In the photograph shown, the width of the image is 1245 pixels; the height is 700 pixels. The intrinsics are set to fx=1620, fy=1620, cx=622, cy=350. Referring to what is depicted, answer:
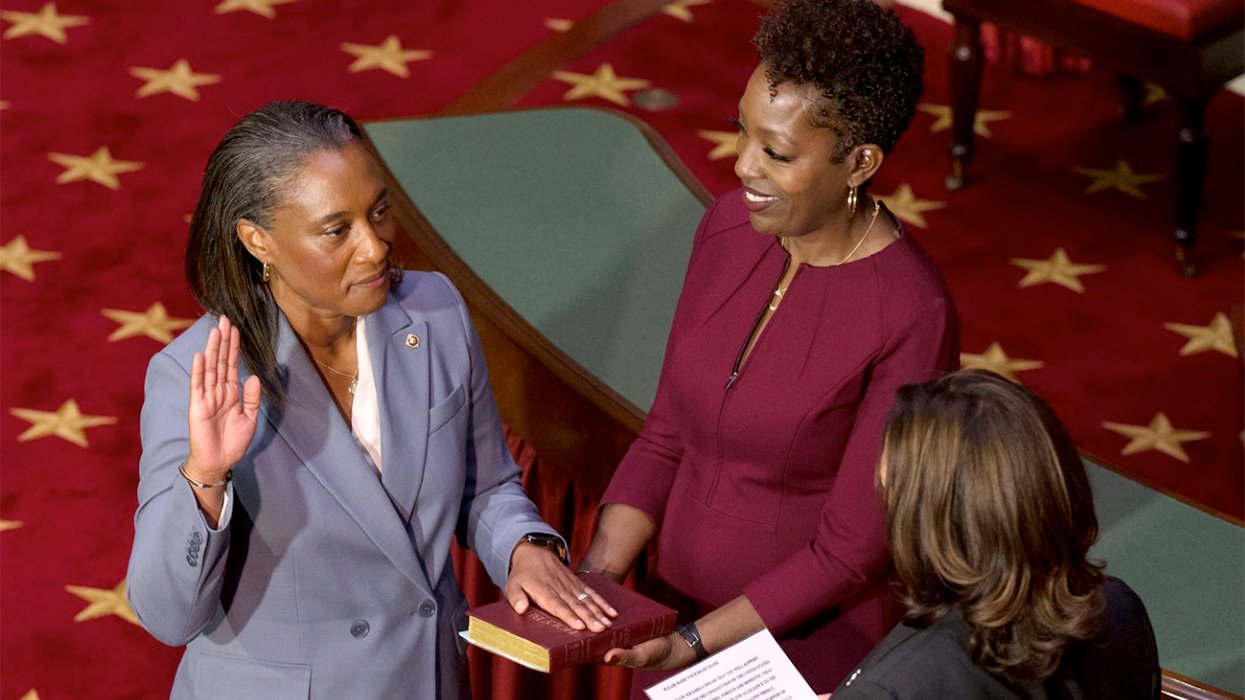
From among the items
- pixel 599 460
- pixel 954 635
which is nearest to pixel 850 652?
pixel 954 635

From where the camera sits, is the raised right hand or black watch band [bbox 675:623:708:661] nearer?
the raised right hand

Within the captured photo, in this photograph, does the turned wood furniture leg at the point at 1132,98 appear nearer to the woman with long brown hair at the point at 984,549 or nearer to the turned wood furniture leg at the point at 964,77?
the turned wood furniture leg at the point at 964,77

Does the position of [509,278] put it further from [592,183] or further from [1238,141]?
[1238,141]

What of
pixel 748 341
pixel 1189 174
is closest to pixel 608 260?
pixel 748 341

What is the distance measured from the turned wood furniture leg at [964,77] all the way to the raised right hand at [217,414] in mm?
3638

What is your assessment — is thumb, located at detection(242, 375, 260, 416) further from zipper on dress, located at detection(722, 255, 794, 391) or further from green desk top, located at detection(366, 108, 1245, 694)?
green desk top, located at detection(366, 108, 1245, 694)

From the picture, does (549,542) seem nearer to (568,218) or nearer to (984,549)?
(984,549)

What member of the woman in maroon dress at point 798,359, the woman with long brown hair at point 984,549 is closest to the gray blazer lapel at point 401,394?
the woman in maroon dress at point 798,359

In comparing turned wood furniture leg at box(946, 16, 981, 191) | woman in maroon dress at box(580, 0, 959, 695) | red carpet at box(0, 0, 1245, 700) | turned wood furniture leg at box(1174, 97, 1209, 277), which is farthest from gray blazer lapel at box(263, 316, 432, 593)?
turned wood furniture leg at box(946, 16, 981, 191)

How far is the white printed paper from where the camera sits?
6.95 feet

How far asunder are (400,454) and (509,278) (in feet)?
4.78

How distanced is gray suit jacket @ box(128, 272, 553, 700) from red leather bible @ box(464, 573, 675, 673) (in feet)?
0.37

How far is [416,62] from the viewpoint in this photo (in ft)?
19.5

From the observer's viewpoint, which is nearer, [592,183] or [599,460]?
[599,460]
